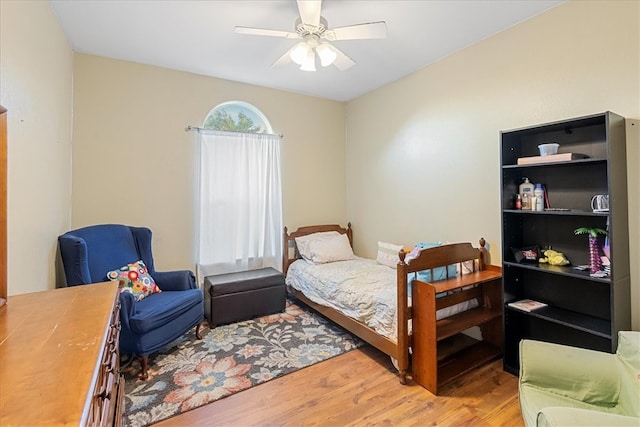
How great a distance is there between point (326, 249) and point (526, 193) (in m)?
2.13

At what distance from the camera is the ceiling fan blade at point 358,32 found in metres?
1.96

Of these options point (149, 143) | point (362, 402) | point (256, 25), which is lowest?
point (362, 402)

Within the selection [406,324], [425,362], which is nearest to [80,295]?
[406,324]

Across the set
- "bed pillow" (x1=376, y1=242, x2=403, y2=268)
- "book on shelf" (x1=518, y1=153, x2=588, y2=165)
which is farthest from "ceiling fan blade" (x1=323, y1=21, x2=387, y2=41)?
"bed pillow" (x1=376, y1=242, x2=403, y2=268)

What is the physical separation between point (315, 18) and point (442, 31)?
120 centimetres

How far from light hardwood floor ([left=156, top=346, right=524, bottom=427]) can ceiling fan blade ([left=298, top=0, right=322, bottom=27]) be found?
248cm

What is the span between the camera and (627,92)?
6.18 feet

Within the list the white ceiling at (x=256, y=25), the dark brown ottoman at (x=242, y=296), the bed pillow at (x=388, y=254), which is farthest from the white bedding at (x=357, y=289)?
the white ceiling at (x=256, y=25)

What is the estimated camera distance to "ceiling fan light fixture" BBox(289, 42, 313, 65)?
2170 millimetres

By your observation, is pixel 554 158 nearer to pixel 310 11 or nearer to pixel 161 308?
pixel 310 11

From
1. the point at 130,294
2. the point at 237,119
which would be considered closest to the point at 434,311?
the point at 130,294

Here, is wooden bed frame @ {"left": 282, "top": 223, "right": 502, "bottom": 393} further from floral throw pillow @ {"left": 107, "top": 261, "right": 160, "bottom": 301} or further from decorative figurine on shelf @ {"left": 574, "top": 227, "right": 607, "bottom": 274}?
floral throw pillow @ {"left": 107, "top": 261, "right": 160, "bottom": 301}

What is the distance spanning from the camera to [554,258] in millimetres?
2164

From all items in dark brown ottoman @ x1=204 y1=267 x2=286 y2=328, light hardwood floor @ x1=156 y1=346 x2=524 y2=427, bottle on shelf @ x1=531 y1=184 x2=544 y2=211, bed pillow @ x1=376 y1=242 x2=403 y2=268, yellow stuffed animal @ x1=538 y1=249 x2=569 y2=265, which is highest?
bottle on shelf @ x1=531 y1=184 x2=544 y2=211
